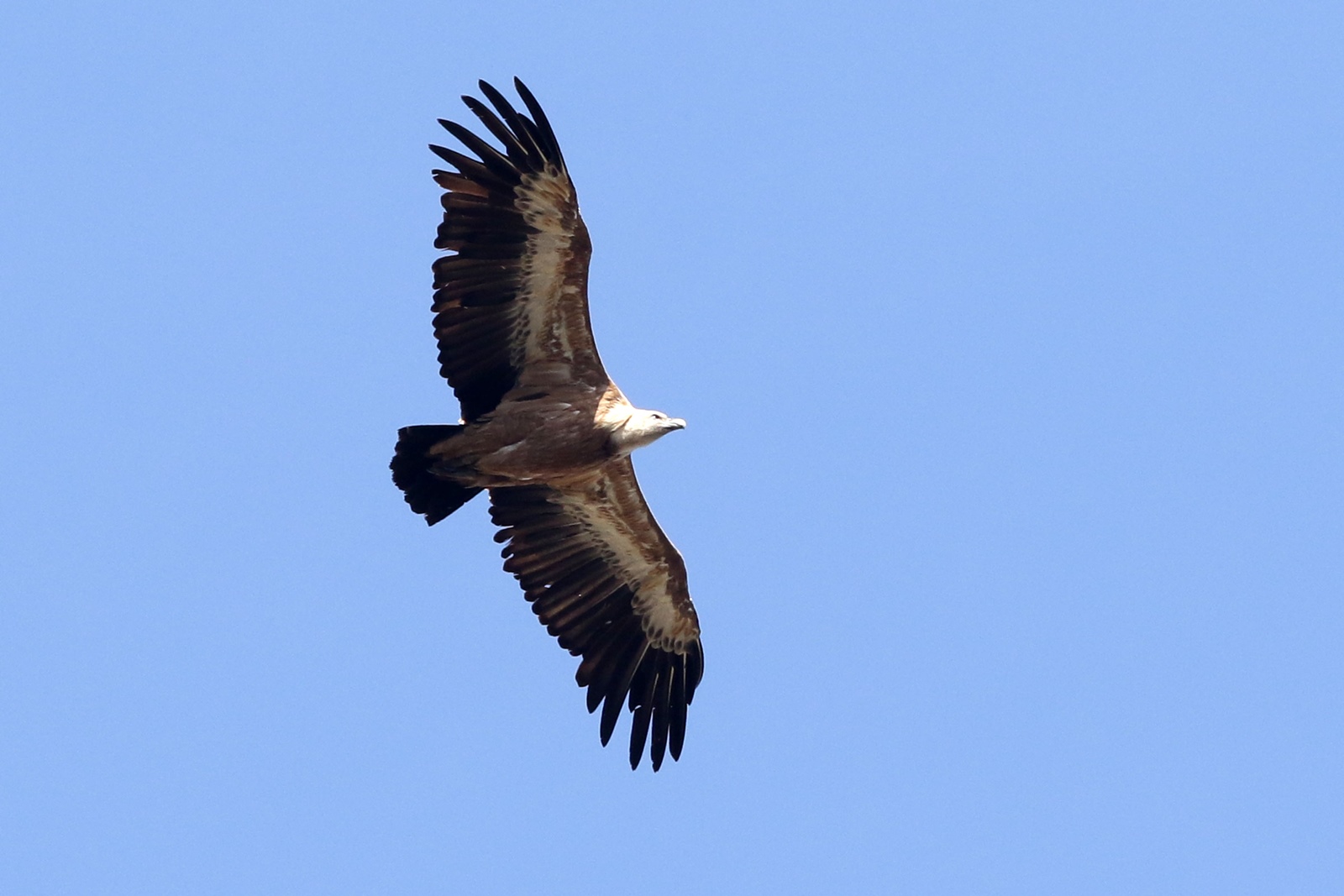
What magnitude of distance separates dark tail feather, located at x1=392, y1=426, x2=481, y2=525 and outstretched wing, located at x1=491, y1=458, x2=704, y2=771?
94 cm

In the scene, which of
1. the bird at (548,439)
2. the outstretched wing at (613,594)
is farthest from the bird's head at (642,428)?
the outstretched wing at (613,594)

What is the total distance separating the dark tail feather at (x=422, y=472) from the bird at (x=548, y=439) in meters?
0.01

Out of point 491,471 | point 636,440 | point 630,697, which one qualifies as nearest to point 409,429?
point 491,471

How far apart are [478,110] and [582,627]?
4814 millimetres

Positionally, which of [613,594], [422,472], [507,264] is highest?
[507,264]

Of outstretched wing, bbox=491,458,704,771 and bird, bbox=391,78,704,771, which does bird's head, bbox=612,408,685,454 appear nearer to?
bird, bbox=391,78,704,771

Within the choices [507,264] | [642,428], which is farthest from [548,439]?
[507,264]

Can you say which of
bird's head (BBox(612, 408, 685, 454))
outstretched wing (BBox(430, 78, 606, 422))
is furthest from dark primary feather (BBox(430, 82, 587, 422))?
bird's head (BBox(612, 408, 685, 454))

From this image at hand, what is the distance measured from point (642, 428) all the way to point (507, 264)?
179 cm

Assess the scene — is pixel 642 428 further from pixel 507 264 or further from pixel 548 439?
pixel 507 264

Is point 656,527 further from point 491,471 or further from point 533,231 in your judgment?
point 533,231

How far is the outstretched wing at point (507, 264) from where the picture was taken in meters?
17.1

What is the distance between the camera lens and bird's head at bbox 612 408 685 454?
17516 mm

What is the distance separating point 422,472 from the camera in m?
17.5
